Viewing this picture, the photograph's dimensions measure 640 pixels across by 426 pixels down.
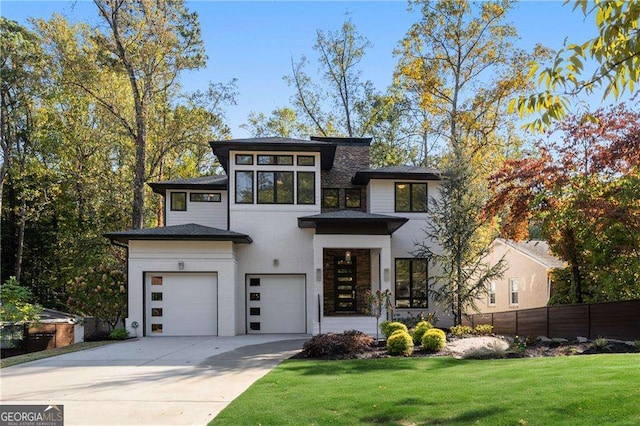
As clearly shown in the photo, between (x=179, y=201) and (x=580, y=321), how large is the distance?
14.9 meters

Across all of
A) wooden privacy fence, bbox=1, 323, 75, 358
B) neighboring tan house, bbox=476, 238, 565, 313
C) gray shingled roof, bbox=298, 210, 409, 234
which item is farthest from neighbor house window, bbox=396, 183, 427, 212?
wooden privacy fence, bbox=1, 323, 75, 358

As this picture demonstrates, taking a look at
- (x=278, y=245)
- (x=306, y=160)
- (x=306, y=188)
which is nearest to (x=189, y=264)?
(x=278, y=245)

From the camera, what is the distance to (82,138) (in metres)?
29.0

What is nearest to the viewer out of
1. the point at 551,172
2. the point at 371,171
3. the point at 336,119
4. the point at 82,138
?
the point at 551,172

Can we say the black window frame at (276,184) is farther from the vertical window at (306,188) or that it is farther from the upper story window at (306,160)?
the upper story window at (306,160)

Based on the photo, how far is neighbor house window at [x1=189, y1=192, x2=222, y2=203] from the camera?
22.1m

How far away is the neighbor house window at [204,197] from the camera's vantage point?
22.1 metres

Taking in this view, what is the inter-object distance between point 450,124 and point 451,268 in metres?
12.4

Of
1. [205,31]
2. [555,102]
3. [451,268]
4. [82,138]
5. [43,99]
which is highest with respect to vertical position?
[205,31]

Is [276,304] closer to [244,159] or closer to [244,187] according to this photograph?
[244,187]

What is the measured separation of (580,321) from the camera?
15289mm

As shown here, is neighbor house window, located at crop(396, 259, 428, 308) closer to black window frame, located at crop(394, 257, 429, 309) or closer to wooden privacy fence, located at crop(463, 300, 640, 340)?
black window frame, located at crop(394, 257, 429, 309)

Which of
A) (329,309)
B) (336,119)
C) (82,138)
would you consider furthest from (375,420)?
(336,119)

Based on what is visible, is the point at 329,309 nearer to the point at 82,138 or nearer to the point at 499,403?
the point at 499,403
